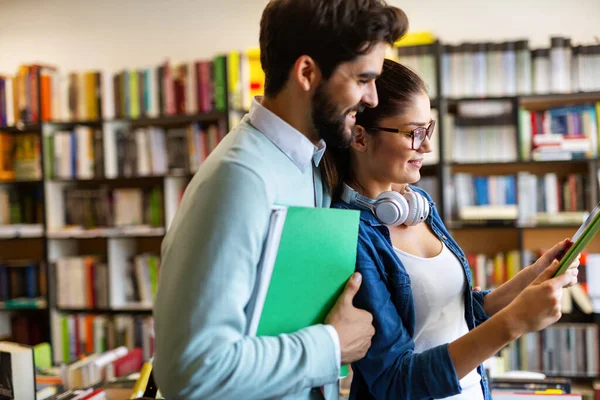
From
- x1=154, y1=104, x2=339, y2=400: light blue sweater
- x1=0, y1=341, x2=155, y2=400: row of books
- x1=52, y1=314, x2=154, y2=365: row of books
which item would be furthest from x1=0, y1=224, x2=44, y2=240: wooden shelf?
x1=154, y1=104, x2=339, y2=400: light blue sweater

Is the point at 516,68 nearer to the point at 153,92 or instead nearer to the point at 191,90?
the point at 191,90

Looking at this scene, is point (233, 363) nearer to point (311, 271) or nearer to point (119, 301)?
point (311, 271)

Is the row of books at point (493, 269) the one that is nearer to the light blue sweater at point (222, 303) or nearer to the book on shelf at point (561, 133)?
the book on shelf at point (561, 133)

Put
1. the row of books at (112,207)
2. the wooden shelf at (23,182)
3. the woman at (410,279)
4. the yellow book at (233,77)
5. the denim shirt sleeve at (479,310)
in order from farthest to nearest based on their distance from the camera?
1. the wooden shelf at (23,182)
2. the row of books at (112,207)
3. the yellow book at (233,77)
4. the denim shirt sleeve at (479,310)
5. the woman at (410,279)

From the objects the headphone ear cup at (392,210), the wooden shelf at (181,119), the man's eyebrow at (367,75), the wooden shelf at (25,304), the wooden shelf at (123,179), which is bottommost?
the wooden shelf at (25,304)

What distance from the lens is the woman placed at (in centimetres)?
104

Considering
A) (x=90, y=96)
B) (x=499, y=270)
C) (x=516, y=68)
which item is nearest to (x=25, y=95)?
(x=90, y=96)

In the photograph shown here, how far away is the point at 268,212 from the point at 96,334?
3.45m

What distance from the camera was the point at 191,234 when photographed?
85 cm

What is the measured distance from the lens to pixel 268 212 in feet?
2.93

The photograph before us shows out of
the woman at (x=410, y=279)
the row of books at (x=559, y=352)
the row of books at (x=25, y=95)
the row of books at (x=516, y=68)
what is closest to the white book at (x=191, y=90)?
the row of books at (x=25, y=95)

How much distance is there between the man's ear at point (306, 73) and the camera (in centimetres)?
95

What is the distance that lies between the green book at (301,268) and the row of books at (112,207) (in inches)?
119

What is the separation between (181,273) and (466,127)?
9.69 ft
